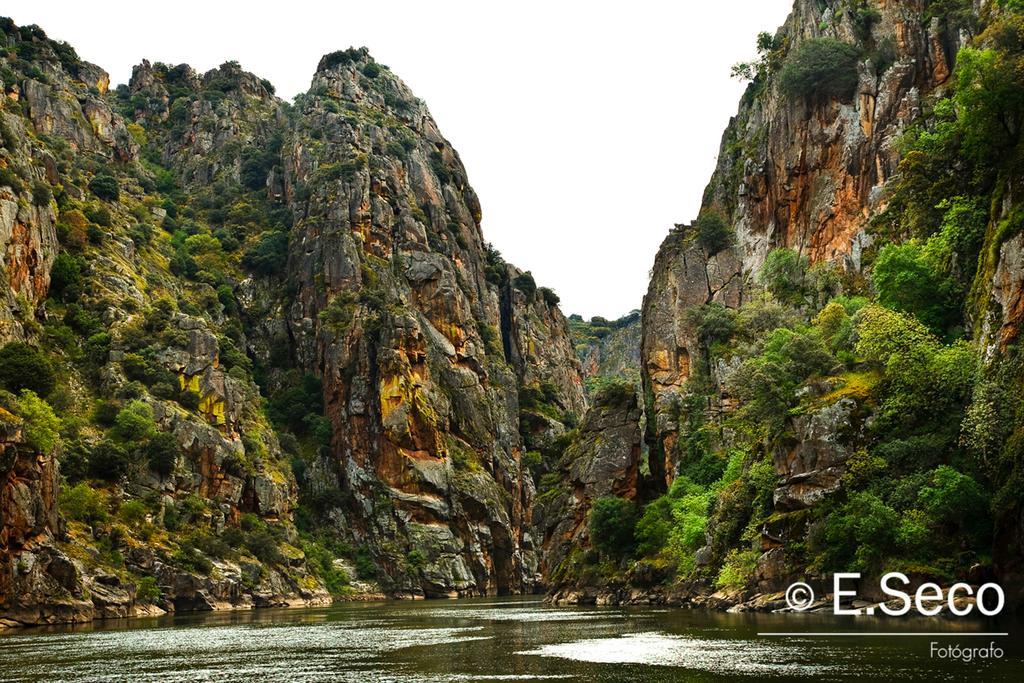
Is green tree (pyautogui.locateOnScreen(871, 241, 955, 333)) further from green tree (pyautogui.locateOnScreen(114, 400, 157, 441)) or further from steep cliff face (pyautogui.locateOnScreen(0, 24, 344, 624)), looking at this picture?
green tree (pyautogui.locateOnScreen(114, 400, 157, 441))

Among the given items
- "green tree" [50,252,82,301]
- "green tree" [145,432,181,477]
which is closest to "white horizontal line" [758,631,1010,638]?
"green tree" [145,432,181,477]

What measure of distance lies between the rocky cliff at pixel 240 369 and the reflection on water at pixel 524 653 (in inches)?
1039

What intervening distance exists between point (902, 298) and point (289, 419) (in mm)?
108294

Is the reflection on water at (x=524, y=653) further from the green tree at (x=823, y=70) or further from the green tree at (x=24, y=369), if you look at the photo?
the green tree at (x=823, y=70)

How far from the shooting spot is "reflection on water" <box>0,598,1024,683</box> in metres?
28.1

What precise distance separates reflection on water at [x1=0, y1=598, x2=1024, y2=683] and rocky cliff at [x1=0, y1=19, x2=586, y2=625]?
86.6 ft

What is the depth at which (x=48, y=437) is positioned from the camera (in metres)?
75.8

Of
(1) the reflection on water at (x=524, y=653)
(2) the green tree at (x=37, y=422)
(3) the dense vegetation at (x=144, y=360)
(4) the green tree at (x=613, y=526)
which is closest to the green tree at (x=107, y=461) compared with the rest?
(3) the dense vegetation at (x=144, y=360)

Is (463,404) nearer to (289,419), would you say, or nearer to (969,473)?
(289,419)

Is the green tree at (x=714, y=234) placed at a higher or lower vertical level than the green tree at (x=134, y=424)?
higher

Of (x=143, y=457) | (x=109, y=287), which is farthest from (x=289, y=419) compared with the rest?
(x=143, y=457)

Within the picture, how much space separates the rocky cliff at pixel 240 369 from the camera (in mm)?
92938

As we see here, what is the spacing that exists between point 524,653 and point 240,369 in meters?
114

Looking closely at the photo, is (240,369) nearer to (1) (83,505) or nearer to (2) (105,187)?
(2) (105,187)
